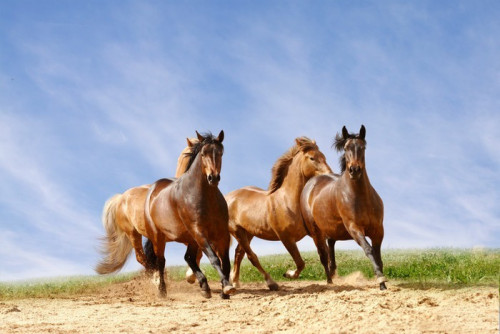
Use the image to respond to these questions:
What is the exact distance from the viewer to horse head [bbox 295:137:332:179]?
10.6 meters

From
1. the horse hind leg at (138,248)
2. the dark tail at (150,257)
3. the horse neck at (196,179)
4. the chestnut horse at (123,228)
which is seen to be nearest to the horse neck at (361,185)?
the horse neck at (196,179)

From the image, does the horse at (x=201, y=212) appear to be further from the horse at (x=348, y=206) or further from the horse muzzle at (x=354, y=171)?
the horse muzzle at (x=354, y=171)

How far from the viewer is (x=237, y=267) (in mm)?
11766

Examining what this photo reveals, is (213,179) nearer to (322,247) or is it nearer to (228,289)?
(228,289)

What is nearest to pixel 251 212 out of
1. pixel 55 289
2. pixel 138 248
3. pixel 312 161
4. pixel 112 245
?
pixel 312 161

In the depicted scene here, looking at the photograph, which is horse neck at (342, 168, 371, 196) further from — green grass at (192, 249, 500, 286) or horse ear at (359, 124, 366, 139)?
green grass at (192, 249, 500, 286)

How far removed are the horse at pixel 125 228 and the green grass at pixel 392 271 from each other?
782 mm

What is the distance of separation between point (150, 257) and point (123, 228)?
1548 mm

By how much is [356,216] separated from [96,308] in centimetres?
407

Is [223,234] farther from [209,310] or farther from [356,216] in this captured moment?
[356,216]

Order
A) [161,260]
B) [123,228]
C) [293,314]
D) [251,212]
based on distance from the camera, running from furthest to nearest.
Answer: [123,228]
[251,212]
[161,260]
[293,314]

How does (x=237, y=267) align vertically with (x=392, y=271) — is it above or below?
above

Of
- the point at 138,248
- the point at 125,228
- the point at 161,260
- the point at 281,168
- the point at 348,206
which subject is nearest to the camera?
the point at 348,206

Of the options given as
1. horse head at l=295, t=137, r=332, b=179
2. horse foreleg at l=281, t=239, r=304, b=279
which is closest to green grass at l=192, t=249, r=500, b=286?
horse foreleg at l=281, t=239, r=304, b=279
